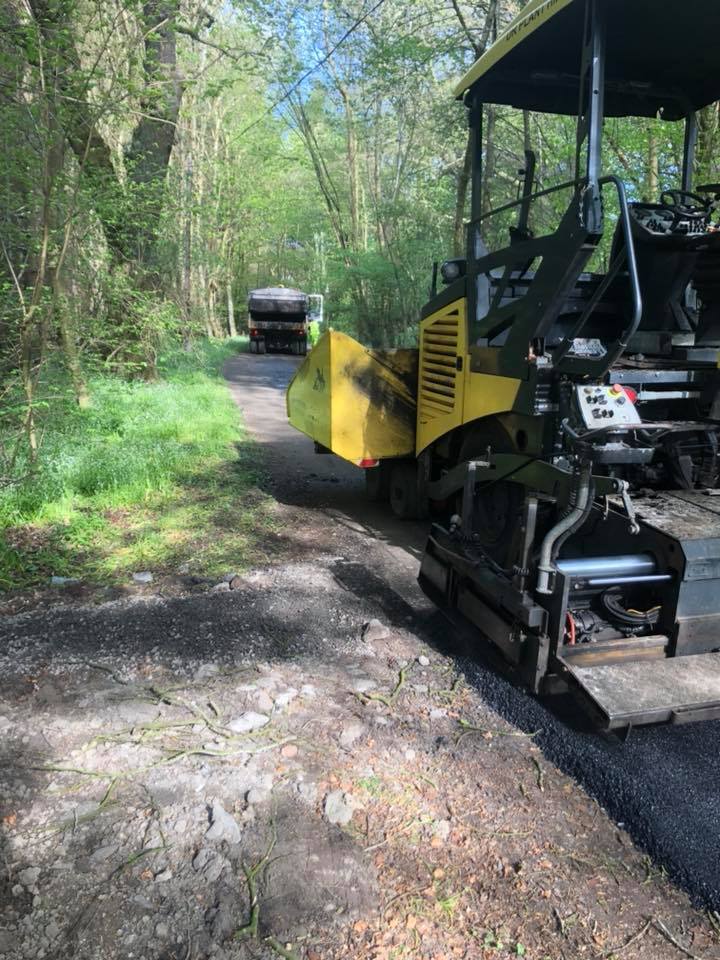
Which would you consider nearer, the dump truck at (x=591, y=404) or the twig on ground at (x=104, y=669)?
the dump truck at (x=591, y=404)

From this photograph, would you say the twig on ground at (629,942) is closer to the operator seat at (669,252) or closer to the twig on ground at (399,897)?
the twig on ground at (399,897)

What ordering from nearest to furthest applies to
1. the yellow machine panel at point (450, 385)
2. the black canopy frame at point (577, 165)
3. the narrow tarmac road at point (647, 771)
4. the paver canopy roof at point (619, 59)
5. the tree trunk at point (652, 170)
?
the narrow tarmac road at point (647, 771) → the black canopy frame at point (577, 165) → the paver canopy roof at point (619, 59) → the yellow machine panel at point (450, 385) → the tree trunk at point (652, 170)

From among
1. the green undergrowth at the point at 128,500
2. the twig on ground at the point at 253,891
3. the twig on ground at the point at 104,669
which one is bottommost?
the twig on ground at the point at 253,891

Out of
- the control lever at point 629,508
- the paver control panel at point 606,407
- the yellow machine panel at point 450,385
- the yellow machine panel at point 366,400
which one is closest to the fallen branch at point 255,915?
the control lever at point 629,508

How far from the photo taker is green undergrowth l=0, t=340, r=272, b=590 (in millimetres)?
5336

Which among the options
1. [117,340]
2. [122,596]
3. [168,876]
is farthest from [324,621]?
[117,340]

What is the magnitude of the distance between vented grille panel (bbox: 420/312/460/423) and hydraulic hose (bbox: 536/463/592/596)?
2.13 meters

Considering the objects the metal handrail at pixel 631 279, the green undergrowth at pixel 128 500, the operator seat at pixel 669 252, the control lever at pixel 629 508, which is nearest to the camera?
the control lever at pixel 629 508

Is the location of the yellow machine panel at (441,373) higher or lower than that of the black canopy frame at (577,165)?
lower

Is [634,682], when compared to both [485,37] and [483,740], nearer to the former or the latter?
[483,740]

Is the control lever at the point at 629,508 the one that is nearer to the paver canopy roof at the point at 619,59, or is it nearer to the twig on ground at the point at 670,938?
the twig on ground at the point at 670,938

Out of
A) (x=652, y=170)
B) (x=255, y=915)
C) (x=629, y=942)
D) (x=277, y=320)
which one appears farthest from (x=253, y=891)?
(x=277, y=320)

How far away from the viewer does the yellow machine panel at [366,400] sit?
6.17 meters

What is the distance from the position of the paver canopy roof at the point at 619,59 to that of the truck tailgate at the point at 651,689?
128 inches
